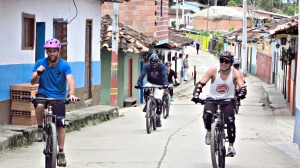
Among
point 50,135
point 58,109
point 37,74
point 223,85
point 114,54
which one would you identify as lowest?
point 50,135

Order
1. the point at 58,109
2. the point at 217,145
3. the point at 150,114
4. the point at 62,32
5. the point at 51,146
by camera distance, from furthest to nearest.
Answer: the point at 62,32 → the point at 150,114 → the point at 217,145 → the point at 58,109 → the point at 51,146

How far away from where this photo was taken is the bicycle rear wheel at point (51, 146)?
8945 millimetres

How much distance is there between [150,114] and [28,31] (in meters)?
3.30

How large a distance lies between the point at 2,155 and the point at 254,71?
49.0m

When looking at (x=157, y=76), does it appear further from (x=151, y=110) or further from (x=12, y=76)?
(x=12, y=76)

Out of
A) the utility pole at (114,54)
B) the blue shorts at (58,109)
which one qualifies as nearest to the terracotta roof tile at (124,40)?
the utility pole at (114,54)

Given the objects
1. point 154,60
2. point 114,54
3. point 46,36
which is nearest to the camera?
point 154,60

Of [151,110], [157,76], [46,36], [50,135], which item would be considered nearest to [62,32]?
[46,36]

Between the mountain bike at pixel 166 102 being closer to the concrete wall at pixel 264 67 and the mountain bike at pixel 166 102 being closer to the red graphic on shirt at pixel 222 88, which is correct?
the red graphic on shirt at pixel 222 88

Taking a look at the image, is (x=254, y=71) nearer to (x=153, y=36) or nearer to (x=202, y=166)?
(x=153, y=36)

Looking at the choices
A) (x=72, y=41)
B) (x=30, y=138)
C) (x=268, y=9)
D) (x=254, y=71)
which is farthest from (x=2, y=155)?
(x=268, y=9)

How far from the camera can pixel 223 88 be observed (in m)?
10.1

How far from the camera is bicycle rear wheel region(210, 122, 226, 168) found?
31.8 feet

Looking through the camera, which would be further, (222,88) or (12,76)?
(12,76)
